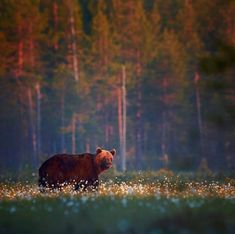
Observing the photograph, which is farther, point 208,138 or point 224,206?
point 208,138

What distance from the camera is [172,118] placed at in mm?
68000

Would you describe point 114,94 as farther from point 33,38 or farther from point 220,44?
point 220,44

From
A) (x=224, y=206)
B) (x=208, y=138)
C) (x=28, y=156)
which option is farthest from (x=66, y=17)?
(x=224, y=206)

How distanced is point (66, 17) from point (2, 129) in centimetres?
1339

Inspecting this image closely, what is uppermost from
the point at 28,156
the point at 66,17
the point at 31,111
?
the point at 66,17

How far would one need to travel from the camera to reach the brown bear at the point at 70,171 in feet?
68.7

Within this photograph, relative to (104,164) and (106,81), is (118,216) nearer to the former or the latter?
(104,164)

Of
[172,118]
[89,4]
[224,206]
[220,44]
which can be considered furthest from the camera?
[89,4]

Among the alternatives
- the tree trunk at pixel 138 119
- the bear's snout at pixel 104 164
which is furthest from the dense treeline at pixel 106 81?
the bear's snout at pixel 104 164

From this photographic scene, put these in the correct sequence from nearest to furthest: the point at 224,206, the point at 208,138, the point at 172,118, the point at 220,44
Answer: the point at 224,206 → the point at 220,44 → the point at 208,138 → the point at 172,118

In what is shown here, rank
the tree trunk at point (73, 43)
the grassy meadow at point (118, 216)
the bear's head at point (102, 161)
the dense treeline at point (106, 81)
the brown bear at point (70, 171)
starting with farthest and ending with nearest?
the tree trunk at point (73, 43)
the dense treeline at point (106, 81)
the bear's head at point (102, 161)
the brown bear at point (70, 171)
the grassy meadow at point (118, 216)

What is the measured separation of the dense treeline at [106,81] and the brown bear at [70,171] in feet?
126

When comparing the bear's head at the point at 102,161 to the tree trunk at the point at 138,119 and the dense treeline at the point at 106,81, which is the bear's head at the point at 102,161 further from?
the tree trunk at the point at 138,119

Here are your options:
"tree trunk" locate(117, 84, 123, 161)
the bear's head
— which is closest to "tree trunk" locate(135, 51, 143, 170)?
"tree trunk" locate(117, 84, 123, 161)
